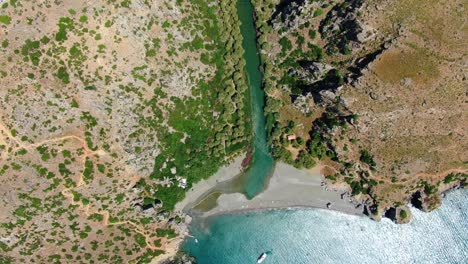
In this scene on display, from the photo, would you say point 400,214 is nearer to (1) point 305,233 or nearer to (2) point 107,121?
(1) point 305,233

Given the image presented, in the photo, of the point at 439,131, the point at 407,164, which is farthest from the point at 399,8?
the point at 407,164

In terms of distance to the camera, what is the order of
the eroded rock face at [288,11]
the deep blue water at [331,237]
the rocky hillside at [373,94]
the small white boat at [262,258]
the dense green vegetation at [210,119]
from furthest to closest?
the small white boat at [262,258] < the dense green vegetation at [210,119] < the deep blue water at [331,237] < the eroded rock face at [288,11] < the rocky hillside at [373,94]

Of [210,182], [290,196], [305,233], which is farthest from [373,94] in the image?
[210,182]

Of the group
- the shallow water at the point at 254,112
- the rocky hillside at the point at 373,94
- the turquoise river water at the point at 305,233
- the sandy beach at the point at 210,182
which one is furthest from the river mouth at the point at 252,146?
the rocky hillside at the point at 373,94

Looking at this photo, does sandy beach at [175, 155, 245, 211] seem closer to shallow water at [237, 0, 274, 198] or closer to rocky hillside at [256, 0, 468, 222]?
shallow water at [237, 0, 274, 198]

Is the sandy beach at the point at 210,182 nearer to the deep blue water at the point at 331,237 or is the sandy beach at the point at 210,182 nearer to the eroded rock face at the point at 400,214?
the deep blue water at the point at 331,237

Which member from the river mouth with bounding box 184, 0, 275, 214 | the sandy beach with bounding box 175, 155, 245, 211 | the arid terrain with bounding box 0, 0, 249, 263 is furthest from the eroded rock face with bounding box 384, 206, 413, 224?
the arid terrain with bounding box 0, 0, 249, 263
